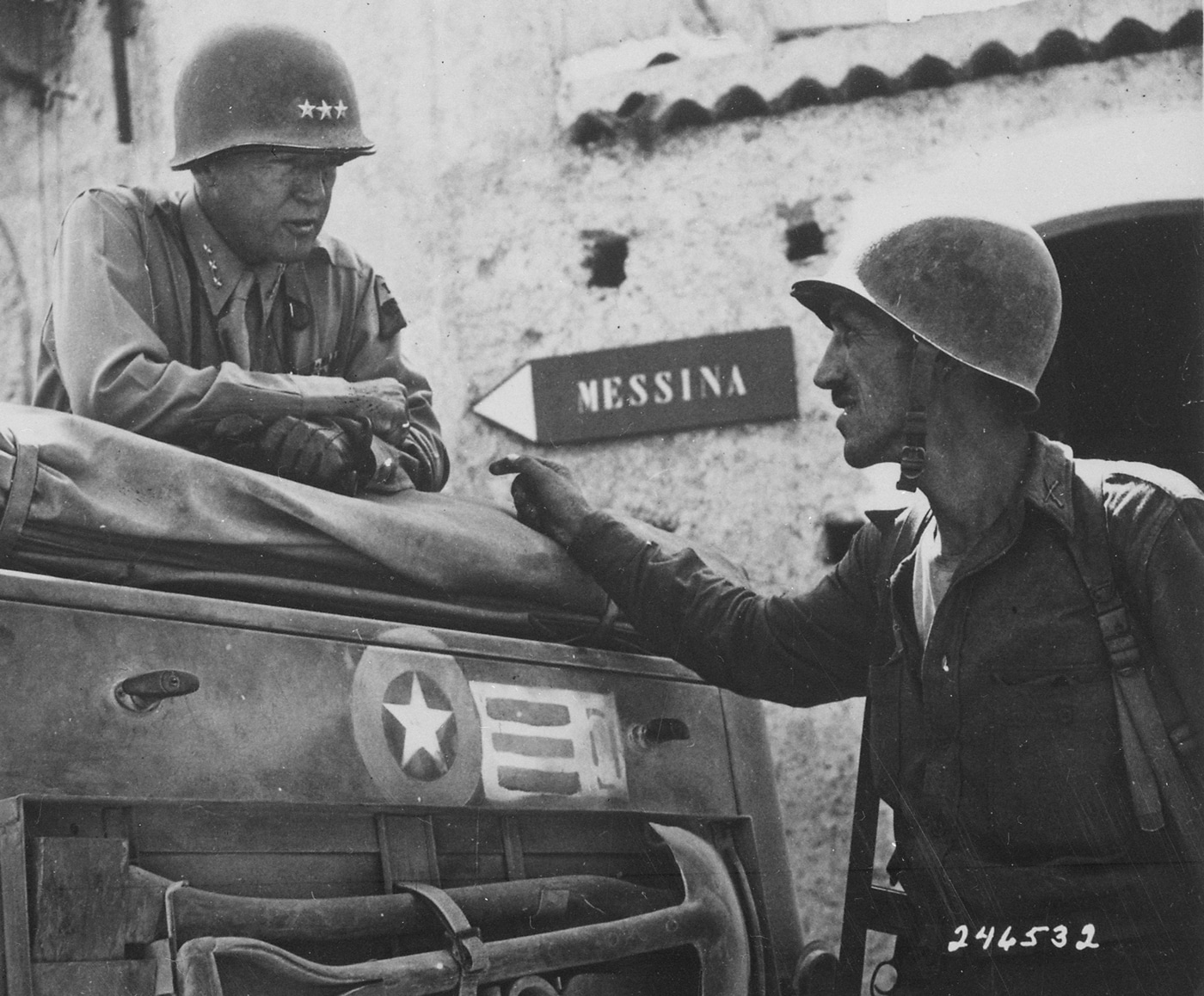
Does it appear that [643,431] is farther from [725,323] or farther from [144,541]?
[144,541]

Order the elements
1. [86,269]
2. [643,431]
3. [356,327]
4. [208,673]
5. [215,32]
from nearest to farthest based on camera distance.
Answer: [208,673], [86,269], [215,32], [356,327], [643,431]

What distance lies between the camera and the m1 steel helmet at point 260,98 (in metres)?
3.62

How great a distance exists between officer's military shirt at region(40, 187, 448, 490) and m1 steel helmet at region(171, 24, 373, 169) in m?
0.18

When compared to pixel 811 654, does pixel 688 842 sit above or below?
below

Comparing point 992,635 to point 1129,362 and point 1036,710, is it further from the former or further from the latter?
point 1129,362

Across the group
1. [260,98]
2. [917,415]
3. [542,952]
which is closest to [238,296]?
[260,98]

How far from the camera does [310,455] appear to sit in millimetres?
3355

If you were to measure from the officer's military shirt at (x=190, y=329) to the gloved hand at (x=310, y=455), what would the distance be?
5 centimetres

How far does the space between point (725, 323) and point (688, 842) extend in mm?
2994

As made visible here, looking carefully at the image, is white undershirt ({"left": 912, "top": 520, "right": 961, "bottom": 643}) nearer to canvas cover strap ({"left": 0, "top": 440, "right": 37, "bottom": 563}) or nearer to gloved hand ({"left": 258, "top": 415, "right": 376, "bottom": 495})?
gloved hand ({"left": 258, "top": 415, "right": 376, "bottom": 495})

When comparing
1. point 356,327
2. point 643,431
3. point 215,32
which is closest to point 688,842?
point 356,327

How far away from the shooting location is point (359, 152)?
3.72 meters

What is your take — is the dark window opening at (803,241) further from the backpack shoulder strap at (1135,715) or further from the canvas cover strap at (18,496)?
the canvas cover strap at (18,496)

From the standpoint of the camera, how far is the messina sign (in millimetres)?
6090
